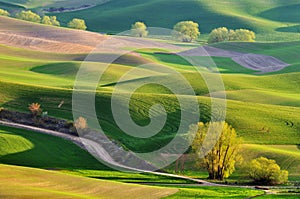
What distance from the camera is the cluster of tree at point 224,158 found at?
6034 cm

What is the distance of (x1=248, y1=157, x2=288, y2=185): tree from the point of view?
197 feet

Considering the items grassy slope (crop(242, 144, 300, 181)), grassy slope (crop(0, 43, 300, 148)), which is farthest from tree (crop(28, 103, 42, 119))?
grassy slope (crop(242, 144, 300, 181))

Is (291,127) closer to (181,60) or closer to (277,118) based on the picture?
(277,118)

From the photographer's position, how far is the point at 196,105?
8175cm

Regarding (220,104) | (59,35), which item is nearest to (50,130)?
(220,104)

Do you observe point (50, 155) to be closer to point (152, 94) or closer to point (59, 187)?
point (59, 187)

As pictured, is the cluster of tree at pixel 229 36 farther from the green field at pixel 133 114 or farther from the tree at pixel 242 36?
the green field at pixel 133 114

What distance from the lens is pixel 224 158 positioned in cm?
6241

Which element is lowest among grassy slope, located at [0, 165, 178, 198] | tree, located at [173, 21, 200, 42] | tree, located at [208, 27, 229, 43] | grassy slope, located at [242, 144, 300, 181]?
grassy slope, located at [0, 165, 178, 198]

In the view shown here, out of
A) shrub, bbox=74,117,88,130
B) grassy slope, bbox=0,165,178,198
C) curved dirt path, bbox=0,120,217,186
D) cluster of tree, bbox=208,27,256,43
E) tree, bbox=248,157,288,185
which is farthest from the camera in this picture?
cluster of tree, bbox=208,27,256,43

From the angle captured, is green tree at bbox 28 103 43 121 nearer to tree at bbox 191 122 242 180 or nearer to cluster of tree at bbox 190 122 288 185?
cluster of tree at bbox 190 122 288 185

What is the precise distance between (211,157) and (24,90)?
29.8 metres

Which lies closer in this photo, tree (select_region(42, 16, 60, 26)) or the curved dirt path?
the curved dirt path

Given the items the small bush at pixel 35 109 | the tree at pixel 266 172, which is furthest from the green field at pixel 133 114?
the small bush at pixel 35 109
